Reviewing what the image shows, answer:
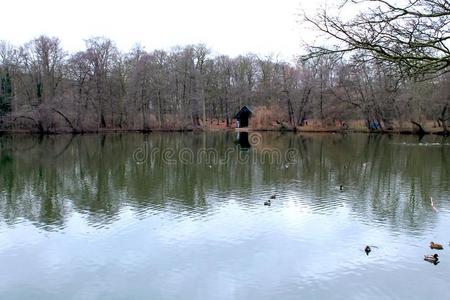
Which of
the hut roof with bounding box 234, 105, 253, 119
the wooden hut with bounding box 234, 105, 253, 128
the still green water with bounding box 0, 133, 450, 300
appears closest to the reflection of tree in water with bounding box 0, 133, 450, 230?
the still green water with bounding box 0, 133, 450, 300

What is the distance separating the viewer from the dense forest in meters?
49.2

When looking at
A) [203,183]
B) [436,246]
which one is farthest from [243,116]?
[436,246]

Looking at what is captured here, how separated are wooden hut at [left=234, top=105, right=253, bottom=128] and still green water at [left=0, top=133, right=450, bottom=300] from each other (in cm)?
3931

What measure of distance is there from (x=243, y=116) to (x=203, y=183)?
44224 mm

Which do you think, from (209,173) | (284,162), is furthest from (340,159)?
(209,173)

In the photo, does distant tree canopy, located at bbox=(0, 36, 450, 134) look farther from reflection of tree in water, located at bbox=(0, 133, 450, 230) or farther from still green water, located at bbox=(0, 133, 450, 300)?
still green water, located at bbox=(0, 133, 450, 300)

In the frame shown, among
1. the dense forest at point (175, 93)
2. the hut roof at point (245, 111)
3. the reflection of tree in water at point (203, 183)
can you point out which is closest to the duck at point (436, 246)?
the reflection of tree in water at point (203, 183)

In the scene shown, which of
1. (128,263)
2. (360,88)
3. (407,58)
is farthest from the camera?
(360,88)

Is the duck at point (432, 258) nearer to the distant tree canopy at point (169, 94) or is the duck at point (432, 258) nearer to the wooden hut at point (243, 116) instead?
the distant tree canopy at point (169, 94)

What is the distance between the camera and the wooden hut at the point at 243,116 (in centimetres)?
6133

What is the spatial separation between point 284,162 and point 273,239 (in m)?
14.4

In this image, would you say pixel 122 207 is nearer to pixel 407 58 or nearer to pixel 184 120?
pixel 407 58

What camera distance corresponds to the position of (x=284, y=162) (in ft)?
82.1

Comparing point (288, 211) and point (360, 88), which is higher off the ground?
point (360, 88)
